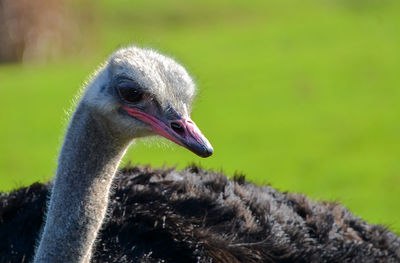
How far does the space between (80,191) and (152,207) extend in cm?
55

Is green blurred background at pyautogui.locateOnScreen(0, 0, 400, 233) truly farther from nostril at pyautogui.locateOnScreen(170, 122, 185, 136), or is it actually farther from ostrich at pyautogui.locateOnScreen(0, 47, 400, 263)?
nostril at pyautogui.locateOnScreen(170, 122, 185, 136)

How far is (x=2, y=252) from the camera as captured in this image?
3.39 m

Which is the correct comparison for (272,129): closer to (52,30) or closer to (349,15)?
(52,30)

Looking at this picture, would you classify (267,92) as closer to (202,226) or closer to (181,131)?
(202,226)

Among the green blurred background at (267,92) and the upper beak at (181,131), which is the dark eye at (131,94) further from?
the green blurred background at (267,92)

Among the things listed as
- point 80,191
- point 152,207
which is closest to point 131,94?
point 80,191

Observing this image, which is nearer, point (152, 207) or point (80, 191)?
point (80, 191)

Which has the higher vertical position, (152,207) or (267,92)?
(267,92)

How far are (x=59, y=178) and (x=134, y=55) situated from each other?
17.1 inches

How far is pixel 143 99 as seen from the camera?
290 cm

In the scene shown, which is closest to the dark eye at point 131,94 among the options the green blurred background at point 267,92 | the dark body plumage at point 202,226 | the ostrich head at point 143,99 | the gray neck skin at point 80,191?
the ostrich head at point 143,99

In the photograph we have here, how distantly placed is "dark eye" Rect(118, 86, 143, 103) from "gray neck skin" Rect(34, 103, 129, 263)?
4.5 inches

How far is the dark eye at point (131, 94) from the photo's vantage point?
289cm

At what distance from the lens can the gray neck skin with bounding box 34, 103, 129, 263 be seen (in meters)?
2.93
